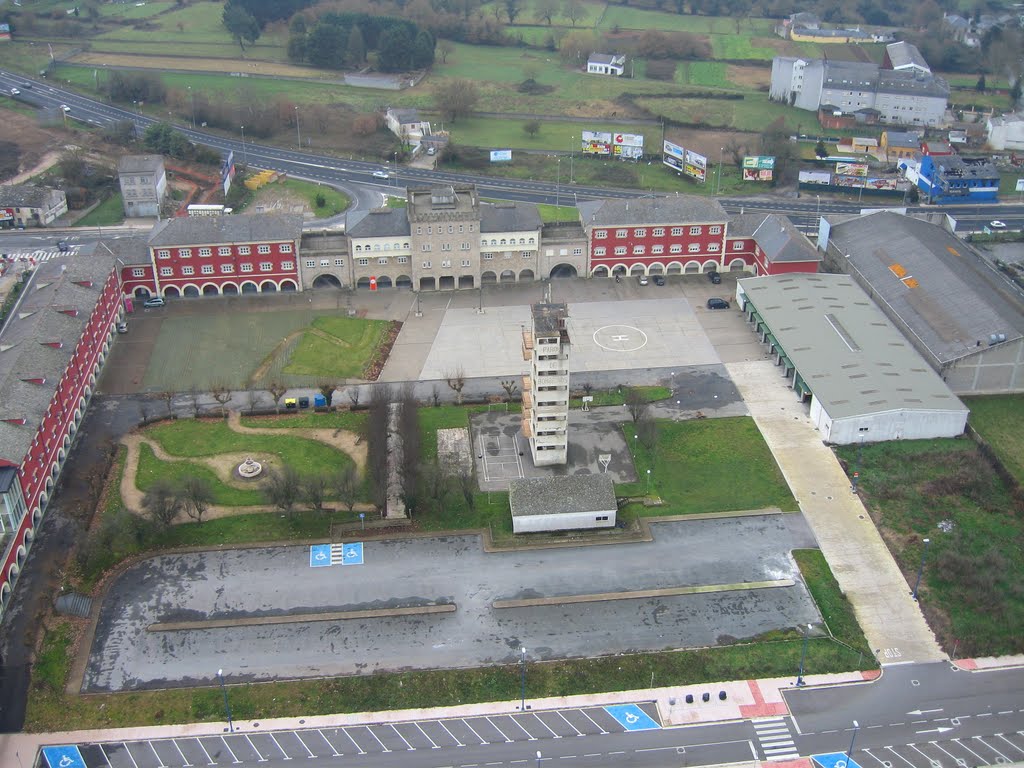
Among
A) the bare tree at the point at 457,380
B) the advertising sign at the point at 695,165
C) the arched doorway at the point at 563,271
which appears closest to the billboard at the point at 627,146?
the advertising sign at the point at 695,165

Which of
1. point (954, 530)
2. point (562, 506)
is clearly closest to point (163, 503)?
point (562, 506)

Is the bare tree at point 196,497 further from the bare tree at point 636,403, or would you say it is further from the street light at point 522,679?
the bare tree at point 636,403

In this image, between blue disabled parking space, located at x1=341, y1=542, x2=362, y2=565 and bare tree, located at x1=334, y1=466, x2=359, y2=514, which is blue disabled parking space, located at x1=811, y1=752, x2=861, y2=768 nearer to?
blue disabled parking space, located at x1=341, y1=542, x2=362, y2=565

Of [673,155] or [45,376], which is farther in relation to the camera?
[673,155]

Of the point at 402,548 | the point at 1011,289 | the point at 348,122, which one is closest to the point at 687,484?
the point at 402,548

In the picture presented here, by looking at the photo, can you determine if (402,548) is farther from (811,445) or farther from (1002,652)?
(1002,652)

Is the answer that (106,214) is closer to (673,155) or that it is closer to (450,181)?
(450,181)

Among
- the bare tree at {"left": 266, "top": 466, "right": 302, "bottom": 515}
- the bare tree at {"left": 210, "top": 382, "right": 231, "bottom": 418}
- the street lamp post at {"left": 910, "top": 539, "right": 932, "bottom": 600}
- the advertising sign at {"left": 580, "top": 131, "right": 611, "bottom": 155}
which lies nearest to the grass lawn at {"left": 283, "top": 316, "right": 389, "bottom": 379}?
the bare tree at {"left": 210, "top": 382, "right": 231, "bottom": 418}
